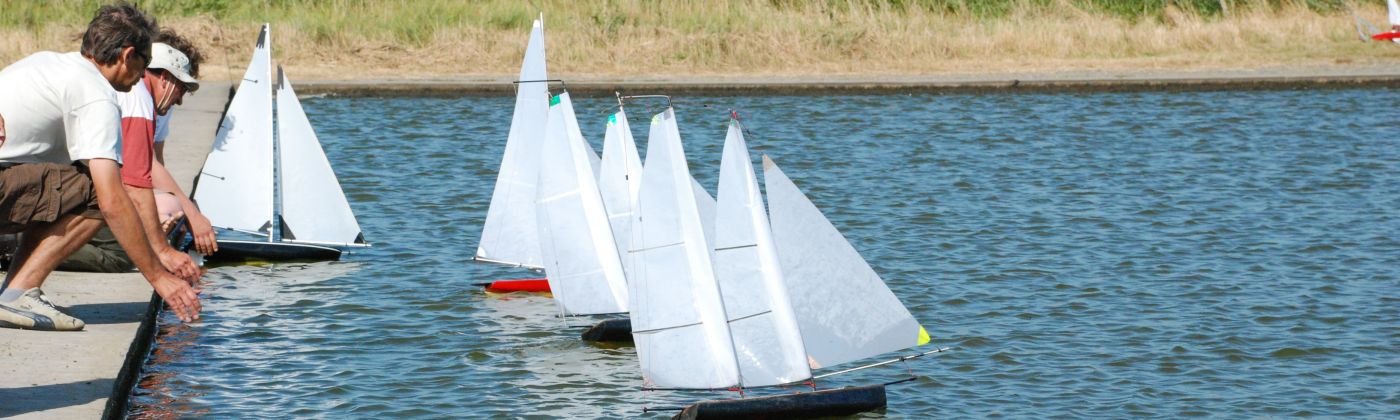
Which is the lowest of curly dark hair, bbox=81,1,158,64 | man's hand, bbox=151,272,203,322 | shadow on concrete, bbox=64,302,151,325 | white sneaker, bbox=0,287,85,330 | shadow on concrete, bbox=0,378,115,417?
shadow on concrete, bbox=64,302,151,325

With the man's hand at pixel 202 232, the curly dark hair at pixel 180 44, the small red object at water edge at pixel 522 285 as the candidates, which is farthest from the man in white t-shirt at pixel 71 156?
the small red object at water edge at pixel 522 285

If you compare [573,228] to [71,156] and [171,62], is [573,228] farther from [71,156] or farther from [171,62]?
[71,156]

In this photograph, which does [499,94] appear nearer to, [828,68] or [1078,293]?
[828,68]

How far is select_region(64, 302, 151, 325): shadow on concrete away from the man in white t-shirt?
49.5 inches

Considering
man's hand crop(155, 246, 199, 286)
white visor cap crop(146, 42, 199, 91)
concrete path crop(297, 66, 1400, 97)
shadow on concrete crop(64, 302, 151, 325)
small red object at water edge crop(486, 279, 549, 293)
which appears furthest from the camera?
concrete path crop(297, 66, 1400, 97)

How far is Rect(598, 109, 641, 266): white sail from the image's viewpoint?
390 inches

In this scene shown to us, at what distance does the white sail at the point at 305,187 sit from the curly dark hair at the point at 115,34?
6.53m

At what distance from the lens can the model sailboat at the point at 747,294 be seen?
835 centimetres

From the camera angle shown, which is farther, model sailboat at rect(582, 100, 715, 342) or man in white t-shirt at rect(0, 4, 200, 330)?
model sailboat at rect(582, 100, 715, 342)

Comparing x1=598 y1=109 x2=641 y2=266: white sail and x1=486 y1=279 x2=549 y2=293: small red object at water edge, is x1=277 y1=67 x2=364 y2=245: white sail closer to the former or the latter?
x1=486 y1=279 x2=549 y2=293: small red object at water edge

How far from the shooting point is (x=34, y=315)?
27.0 ft

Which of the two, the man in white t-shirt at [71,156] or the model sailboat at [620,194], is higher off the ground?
the man in white t-shirt at [71,156]

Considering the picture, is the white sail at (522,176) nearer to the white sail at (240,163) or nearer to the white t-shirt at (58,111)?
the white sail at (240,163)

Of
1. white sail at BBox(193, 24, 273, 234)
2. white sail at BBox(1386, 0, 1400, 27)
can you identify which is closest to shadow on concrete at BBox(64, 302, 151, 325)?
white sail at BBox(193, 24, 273, 234)
